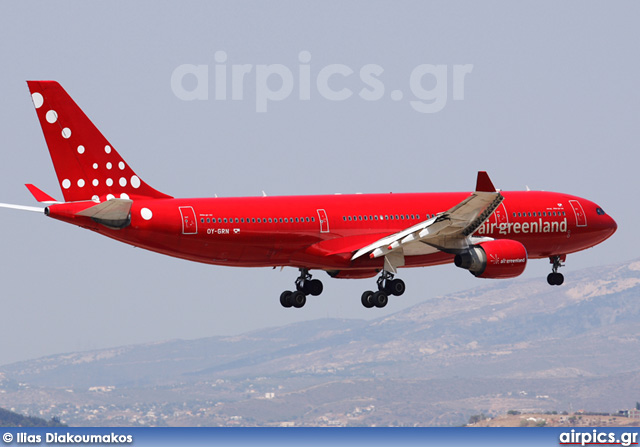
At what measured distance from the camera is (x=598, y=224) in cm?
7438

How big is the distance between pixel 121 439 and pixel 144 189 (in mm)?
26840

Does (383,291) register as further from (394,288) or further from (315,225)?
(315,225)

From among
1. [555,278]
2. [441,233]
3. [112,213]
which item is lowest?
[555,278]

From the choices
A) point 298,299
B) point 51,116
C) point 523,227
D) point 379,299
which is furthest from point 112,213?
point 523,227

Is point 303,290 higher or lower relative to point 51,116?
lower

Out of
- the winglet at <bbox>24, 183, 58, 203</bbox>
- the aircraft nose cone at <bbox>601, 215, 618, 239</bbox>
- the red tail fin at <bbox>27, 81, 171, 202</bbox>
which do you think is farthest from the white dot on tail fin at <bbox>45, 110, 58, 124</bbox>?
the aircraft nose cone at <bbox>601, 215, 618, 239</bbox>

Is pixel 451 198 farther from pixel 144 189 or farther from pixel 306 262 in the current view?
pixel 144 189

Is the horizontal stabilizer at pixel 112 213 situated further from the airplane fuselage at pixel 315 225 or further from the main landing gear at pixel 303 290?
the main landing gear at pixel 303 290

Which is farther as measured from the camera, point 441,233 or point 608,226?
point 608,226

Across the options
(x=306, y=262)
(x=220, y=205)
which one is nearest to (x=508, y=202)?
(x=306, y=262)

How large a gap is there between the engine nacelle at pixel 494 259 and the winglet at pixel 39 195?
70.0 ft

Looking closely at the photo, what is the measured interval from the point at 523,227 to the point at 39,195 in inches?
1049

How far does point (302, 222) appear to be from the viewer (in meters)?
64.9

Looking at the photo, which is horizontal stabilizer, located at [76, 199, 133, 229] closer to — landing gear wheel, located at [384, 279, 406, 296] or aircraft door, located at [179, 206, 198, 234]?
aircraft door, located at [179, 206, 198, 234]
